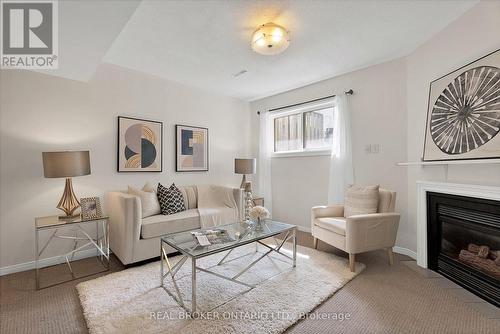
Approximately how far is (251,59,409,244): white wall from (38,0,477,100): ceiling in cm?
21

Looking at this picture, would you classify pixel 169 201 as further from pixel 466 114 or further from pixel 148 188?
pixel 466 114

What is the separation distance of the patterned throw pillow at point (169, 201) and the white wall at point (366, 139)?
195 cm

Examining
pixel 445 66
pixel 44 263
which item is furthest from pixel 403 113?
pixel 44 263

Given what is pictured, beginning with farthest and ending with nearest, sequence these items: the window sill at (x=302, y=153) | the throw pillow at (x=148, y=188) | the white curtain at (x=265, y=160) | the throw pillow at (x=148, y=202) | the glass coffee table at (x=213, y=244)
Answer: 1. the white curtain at (x=265, y=160)
2. the window sill at (x=302, y=153)
3. the throw pillow at (x=148, y=188)
4. the throw pillow at (x=148, y=202)
5. the glass coffee table at (x=213, y=244)

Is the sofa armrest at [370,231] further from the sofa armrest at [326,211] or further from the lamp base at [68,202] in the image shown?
the lamp base at [68,202]

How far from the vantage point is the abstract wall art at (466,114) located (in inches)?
72.3

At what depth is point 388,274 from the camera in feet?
7.61

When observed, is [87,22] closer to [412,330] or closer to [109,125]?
[109,125]

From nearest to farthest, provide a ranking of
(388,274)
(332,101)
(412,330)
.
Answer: (412,330), (388,274), (332,101)

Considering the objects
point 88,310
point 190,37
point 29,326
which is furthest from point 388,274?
point 190,37

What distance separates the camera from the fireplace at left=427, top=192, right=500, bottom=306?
1.88 metres

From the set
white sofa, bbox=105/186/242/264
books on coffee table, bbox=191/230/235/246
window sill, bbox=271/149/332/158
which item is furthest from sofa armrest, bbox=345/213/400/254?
white sofa, bbox=105/186/242/264

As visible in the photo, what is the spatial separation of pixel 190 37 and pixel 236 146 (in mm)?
2417

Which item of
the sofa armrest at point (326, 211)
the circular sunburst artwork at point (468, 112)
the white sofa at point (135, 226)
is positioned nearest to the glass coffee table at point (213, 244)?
the white sofa at point (135, 226)
